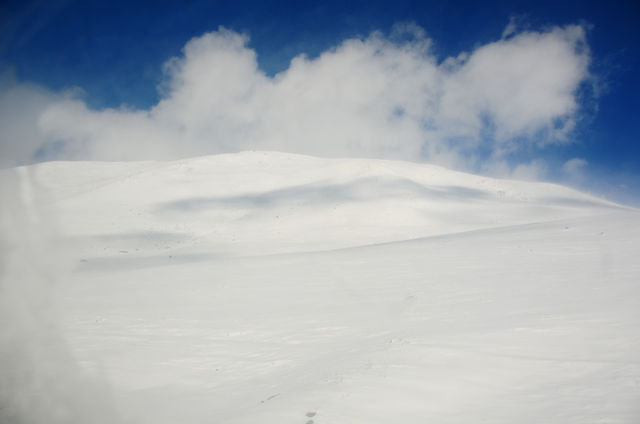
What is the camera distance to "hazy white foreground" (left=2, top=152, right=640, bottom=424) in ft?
14.4

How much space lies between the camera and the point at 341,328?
26.5ft

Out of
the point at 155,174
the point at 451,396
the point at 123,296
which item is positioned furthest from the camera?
the point at 155,174

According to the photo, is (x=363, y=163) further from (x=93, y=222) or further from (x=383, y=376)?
(x=383, y=376)

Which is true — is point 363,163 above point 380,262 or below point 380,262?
above

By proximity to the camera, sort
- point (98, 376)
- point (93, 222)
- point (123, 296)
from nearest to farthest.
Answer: point (98, 376) → point (123, 296) → point (93, 222)

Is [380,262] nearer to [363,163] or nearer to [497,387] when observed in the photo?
[497,387]

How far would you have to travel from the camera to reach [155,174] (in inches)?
1443

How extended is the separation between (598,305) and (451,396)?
4904mm

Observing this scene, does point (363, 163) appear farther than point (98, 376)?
Yes

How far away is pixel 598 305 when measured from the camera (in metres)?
6.86

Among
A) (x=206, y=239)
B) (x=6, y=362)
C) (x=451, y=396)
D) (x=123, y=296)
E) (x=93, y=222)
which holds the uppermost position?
(x=93, y=222)

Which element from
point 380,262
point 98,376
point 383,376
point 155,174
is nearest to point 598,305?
point 383,376

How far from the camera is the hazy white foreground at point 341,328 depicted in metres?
4.40

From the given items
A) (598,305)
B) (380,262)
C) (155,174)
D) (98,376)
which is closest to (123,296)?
(98,376)
